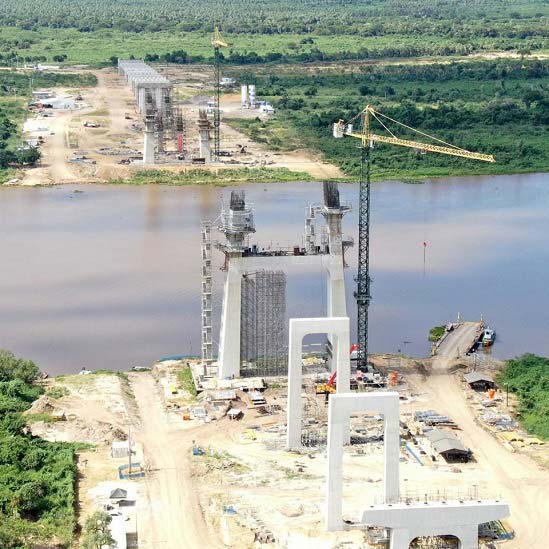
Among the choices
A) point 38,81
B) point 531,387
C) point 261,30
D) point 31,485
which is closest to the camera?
point 31,485

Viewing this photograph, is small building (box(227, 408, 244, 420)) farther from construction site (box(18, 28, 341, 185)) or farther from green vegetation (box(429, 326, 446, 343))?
construction site (box(18, 28, 341, 185))

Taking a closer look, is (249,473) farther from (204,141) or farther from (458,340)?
(204,141)

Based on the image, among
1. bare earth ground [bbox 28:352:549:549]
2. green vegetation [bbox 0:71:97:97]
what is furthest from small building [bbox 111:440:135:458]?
green vegetation [bbox 0:71:97:97]

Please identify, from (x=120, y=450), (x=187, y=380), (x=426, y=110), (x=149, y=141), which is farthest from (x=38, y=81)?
(x=120, y=450)

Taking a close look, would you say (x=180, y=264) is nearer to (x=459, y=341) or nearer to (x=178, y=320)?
(x=178, y=320)

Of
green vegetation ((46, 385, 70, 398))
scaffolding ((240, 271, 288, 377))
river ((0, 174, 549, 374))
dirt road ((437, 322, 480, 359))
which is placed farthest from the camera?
river ((0, 174, 549, 374))

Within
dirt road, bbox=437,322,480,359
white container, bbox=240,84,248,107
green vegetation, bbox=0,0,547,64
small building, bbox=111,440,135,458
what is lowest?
small building, bbox=111,440,135,458
